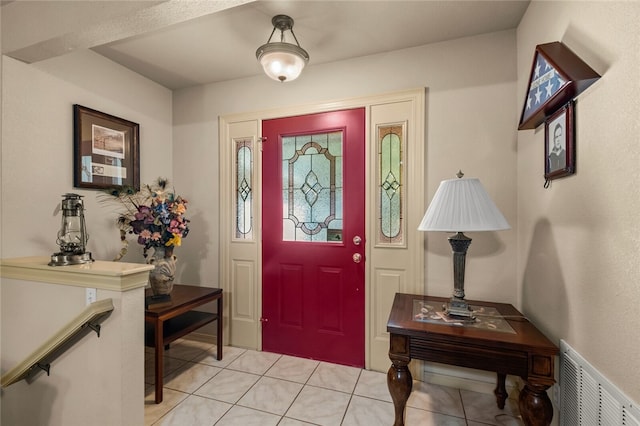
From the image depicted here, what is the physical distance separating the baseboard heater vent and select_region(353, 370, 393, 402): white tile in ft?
3.25

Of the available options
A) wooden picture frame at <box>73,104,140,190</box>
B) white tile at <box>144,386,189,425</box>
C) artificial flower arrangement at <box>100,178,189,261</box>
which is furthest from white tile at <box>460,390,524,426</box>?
wooden picture frame at <box>73,104,140,190</box>

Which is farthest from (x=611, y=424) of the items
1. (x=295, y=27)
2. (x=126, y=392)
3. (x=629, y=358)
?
(x=295, y=27)

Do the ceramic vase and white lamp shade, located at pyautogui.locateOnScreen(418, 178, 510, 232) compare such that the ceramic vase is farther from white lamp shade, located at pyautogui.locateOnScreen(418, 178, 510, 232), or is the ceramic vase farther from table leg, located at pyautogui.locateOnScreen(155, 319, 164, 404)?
white lamp shade, located at pyautogui.locateOnScreen(418, 178, 510, 232)

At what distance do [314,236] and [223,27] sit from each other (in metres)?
1.68

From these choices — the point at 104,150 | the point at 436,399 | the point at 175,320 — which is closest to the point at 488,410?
the point at 436,399

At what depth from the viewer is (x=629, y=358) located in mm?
885

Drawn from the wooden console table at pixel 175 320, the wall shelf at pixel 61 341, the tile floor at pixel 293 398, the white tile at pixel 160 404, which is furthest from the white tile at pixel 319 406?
the wall shelf at pixel 61 341

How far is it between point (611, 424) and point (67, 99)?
134 inches

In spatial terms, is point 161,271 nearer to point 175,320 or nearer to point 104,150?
point 175,320

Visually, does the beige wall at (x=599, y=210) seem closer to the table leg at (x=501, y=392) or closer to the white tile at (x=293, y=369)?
the table leg at (x=501, y=392)

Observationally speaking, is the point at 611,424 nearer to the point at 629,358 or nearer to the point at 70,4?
the point at 629,358

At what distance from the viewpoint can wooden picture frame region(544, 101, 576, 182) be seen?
4.01ft

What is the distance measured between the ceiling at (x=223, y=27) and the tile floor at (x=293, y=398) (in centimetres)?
229

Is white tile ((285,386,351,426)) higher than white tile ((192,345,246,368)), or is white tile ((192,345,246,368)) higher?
white tile ((285,386,351,426))
